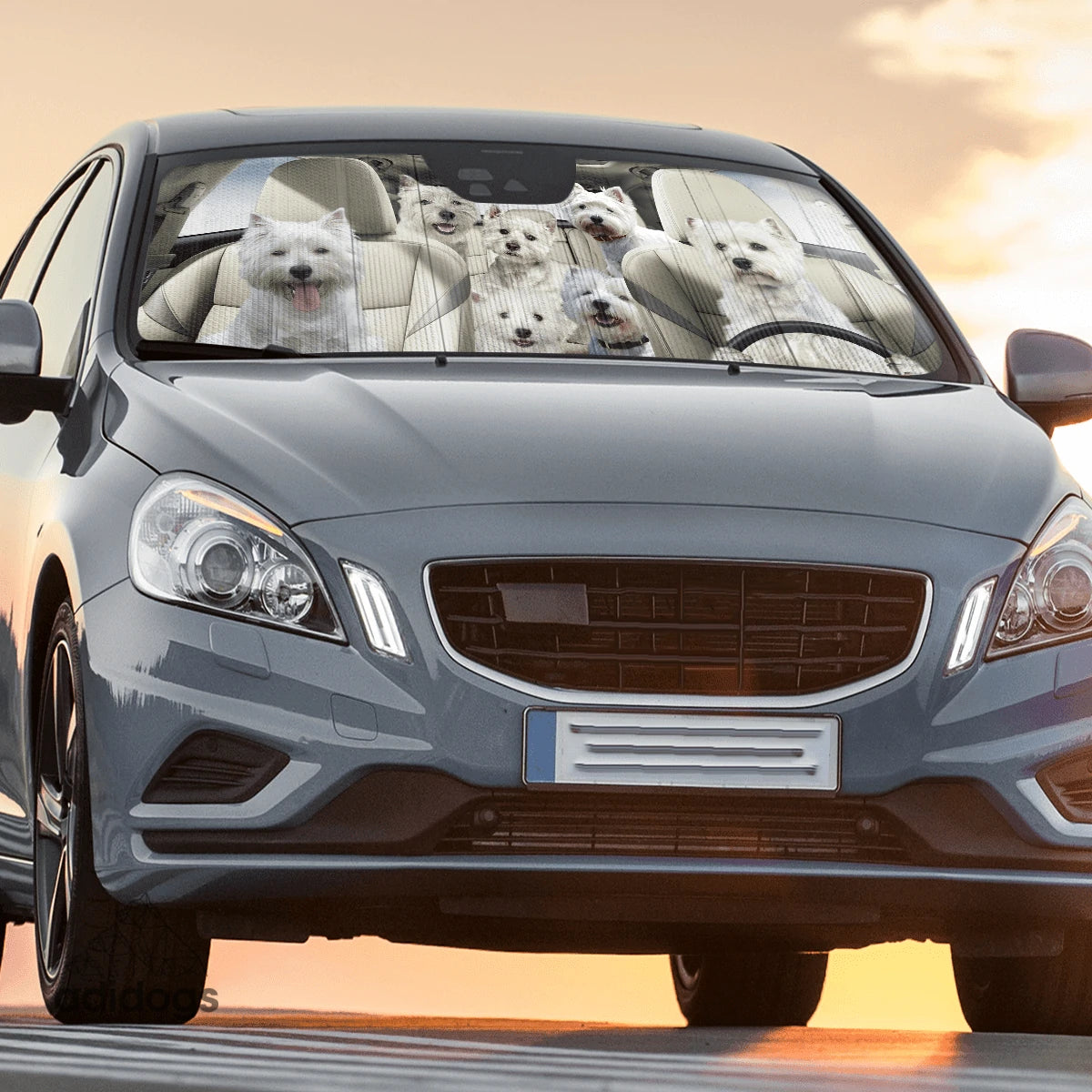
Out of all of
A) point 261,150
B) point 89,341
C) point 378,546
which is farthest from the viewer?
point 261,150

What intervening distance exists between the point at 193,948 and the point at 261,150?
2328 millimetres

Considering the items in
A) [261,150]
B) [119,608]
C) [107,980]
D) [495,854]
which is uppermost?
[261,150]

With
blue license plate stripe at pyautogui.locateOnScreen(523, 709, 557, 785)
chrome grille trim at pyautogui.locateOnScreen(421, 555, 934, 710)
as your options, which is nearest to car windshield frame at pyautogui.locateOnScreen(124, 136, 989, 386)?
chrome grille trim at pyautogui.locateOnScreen(421, 555, 934, 710)

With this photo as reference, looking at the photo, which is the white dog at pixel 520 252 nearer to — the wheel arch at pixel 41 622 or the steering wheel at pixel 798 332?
the steering wheel at pixel 798 332

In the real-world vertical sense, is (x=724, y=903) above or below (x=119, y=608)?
below

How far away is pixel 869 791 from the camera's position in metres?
4.88

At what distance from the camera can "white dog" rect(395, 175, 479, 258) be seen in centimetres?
640

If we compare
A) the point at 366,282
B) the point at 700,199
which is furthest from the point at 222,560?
the point at 700,199

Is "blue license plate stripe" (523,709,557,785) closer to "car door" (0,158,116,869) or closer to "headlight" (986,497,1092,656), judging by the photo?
"headlight" (986,497,1092,656)

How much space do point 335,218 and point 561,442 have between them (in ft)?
4.95

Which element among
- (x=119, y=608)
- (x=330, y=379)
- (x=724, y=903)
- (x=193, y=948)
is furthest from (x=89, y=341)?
(x=724, y=903)

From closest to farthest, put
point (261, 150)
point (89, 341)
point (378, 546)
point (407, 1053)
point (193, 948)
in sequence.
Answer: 1. point (407, 1053)
2. point (378, 546)
3. point (193, 948)
4. point (89, 341)
5. point (261, 150)

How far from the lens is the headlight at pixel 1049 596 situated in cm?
505

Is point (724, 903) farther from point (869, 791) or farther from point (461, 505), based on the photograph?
point (461, 505)
